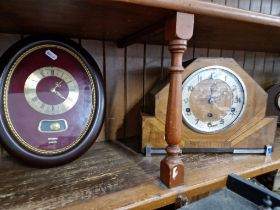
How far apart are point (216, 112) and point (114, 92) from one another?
0.39 m

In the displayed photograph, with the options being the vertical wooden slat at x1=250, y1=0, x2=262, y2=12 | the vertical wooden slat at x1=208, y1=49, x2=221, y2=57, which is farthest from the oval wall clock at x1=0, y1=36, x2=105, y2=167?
the vertical wooden slat at x1=250, y1=0, x2=262, y2=12

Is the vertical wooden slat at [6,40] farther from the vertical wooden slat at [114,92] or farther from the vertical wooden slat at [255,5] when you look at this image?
the vertical wooden slat at [255,5]

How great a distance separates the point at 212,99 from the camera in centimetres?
68

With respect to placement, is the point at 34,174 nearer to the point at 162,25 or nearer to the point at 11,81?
the point at 11,81

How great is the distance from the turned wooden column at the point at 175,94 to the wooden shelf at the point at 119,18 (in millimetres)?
31

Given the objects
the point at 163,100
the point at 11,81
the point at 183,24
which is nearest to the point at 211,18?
the point at 183,24

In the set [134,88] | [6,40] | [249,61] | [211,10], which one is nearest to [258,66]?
[249,61]

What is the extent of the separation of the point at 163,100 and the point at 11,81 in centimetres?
42

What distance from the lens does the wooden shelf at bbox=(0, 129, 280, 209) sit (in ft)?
1.52

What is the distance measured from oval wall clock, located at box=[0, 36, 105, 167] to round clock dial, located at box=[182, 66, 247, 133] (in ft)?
0.90

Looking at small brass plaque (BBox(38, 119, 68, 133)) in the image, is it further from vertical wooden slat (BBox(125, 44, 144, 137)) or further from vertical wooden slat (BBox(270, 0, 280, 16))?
vertical wooden slat (BBox(270, 0, 280, 16))

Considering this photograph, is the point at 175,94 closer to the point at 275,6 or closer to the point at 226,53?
the point at 226,53

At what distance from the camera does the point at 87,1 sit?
15.8 inches

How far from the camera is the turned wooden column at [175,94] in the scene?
0.47 meters
